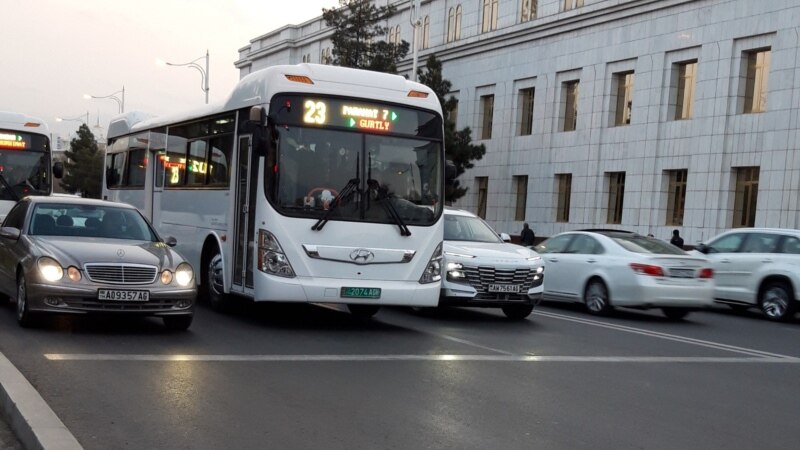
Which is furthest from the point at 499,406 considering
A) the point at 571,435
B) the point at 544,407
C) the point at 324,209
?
the point at 324,209

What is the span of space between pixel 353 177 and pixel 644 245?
705 centimetres

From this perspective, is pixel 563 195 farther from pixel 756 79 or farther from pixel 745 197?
pixel 756 79

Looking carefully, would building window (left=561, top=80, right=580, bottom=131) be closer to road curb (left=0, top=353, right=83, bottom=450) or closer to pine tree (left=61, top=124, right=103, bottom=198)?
road curb (left=0, top=353, right=83, bottom=450)

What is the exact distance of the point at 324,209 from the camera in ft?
39.6

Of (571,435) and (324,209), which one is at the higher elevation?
(324,209)

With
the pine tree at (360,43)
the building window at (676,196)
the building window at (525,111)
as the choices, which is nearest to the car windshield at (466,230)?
the building window at (676,196)

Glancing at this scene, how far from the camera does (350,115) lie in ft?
40.6

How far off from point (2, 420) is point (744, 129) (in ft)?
96.9

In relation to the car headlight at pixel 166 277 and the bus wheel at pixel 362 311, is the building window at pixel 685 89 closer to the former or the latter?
the bus wheel at pixel 362 311

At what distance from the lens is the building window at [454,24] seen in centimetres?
4850

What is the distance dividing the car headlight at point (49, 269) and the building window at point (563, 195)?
3217 centimetres

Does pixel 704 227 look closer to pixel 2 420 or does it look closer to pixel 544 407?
pixel 544 407

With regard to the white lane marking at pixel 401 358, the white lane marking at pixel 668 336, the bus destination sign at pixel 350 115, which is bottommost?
the white lane marking at pixel 668 336

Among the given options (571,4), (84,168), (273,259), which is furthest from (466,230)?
(84,168)
